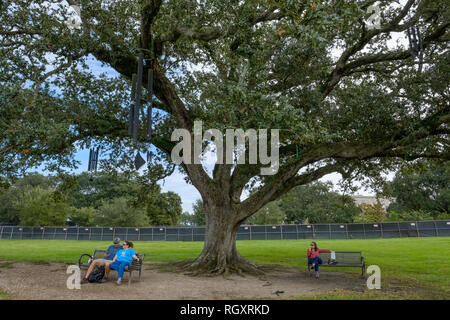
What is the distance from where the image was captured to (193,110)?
12445 millimetres

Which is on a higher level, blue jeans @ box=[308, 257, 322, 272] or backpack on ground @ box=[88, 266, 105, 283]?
blue jeans @ box=[308, 257, 322, 272]

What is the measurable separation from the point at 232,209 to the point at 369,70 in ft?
→ 26.2

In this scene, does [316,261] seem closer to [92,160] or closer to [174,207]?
[92,160]

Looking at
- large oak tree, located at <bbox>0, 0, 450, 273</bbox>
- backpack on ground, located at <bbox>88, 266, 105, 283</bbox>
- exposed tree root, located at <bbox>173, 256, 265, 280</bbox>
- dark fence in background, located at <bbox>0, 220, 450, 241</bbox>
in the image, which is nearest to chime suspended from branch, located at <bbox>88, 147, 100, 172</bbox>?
large oak tree, located at <bbox>0, 0, 450, 273</bbox>

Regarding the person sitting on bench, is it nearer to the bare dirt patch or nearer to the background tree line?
the bare dirt patch

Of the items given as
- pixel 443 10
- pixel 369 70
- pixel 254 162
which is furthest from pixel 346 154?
pixel 443 10

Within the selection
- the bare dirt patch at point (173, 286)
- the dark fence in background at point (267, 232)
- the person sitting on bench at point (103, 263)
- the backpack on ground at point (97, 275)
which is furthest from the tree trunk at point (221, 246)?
the dark fence in background at point (267, 232)

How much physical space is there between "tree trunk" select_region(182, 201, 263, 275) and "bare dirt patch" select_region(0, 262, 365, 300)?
0.81m

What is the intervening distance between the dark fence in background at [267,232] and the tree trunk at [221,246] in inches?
907

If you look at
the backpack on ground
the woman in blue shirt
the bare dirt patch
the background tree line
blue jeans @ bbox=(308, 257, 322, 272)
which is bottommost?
the bare dirt patch

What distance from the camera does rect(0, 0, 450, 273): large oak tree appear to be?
8.27 metres

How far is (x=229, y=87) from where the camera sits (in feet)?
24.5

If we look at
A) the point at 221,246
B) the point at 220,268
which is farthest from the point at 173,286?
the point at 221,246
